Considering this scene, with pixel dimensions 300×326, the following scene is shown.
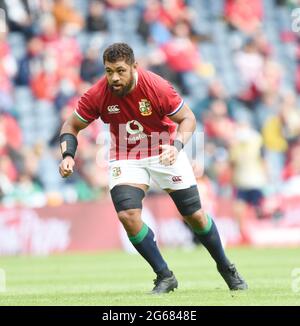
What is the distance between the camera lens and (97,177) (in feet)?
67.5

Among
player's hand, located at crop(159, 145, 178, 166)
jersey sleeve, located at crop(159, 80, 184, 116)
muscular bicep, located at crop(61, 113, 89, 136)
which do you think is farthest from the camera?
muscular bicep, located at crop(61, 113, 89, 136)

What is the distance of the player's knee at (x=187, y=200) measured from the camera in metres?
10.6

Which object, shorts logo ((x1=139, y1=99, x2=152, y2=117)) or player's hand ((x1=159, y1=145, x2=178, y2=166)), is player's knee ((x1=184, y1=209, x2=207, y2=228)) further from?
shorts logo ((x1=139, y1=99, x2=152, y2=117))

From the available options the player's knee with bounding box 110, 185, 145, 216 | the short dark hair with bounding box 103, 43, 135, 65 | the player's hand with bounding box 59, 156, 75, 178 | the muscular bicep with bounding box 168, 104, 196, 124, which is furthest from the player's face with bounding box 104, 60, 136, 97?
the player's knee with bounding box 110, 185, 145, 216

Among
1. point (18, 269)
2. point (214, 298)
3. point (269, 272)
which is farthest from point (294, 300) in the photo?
point (18, 269)

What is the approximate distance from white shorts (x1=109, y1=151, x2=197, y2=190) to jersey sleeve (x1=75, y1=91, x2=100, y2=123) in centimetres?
51

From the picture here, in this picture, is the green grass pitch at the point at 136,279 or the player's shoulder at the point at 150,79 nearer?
the green grass pitch at the point at 136,279

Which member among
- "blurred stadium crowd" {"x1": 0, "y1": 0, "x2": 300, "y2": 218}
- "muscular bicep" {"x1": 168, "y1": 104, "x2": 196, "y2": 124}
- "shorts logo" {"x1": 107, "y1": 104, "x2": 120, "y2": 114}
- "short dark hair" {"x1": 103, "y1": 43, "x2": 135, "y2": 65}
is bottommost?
"muscular bicep" {"x1": 168, "y1": 104, "x2": 196, "y2": 124}

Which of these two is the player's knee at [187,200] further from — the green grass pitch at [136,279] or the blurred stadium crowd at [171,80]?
the blurred stadium crowd at [171,80]

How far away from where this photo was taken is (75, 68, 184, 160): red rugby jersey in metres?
10.5

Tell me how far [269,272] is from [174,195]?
3.47 m

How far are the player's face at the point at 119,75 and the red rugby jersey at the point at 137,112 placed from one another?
0.16 m

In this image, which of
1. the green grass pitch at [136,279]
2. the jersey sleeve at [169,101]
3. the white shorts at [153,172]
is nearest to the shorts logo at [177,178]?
the white shorts at [153,172]

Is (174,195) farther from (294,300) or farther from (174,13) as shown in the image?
(174,13)
